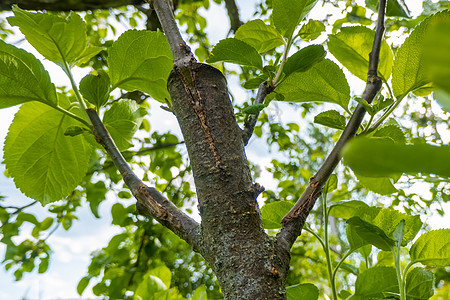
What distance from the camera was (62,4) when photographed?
1000 millimetres

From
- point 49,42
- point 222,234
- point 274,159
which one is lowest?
point 222,234

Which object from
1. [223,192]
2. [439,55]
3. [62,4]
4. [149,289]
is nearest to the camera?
[439,55]

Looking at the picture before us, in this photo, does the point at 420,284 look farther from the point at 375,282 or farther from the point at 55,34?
the point at 55,34

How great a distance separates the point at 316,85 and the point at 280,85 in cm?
4

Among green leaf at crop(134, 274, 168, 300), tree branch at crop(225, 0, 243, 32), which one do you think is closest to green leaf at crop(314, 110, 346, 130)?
green leaf at crop(134, 274, 168, 300)

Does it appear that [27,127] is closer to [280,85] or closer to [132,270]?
[280,85]

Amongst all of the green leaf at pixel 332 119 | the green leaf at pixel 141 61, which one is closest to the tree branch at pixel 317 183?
the green leaf at pixel 332 119

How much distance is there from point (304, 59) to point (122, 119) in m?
0.29

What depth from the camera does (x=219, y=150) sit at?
13.5 inches

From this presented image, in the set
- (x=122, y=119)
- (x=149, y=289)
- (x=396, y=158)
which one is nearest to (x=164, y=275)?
(x=149, y=289)

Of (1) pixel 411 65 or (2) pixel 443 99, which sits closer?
(2) pixel 443 99

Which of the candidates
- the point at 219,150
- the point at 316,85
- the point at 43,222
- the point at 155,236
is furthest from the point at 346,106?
the point at 43,222

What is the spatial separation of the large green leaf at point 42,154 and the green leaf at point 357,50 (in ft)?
1.20

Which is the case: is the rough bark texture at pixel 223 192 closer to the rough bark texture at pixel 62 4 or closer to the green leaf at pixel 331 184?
the green leaf at pixel 331 184
